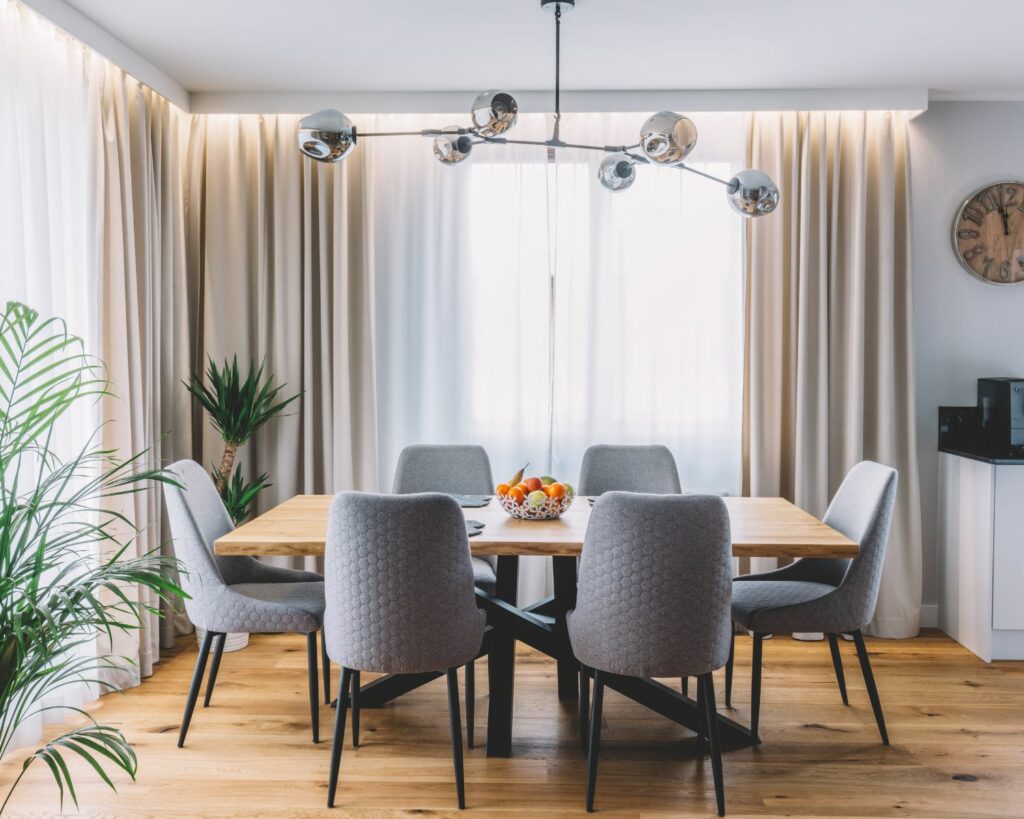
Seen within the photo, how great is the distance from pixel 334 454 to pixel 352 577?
1937 millimetres

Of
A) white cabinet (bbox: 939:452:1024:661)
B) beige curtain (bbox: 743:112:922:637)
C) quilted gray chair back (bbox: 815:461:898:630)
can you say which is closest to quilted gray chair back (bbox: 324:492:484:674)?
quilted gray chair back (bbox: 815:461:898:630)

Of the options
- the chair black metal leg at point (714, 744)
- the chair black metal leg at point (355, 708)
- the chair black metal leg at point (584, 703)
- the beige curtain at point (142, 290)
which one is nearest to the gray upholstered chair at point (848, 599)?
the chair black metal leg at point (714, 744)

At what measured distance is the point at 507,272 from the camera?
14.6ft

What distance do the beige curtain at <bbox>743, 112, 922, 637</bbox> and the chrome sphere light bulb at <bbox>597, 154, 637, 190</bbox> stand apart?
1.21 meters

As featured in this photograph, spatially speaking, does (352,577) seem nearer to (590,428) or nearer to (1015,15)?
(590,428)

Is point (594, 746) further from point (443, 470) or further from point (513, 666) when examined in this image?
point (443, 470)

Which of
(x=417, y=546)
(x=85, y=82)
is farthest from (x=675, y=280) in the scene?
(x=85, y=82)

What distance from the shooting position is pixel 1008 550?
3785 millimetres

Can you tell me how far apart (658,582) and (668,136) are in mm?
1296

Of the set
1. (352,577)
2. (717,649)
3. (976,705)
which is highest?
(352,577)

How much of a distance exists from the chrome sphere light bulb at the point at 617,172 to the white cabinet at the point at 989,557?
1998 mm

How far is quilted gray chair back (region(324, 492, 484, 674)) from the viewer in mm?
2422

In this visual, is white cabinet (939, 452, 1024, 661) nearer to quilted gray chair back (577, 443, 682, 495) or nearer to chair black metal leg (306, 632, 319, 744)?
quilted gray chair back (577, 443, 682, 495)

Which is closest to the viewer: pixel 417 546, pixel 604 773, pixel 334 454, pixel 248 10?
pixel 417 546
